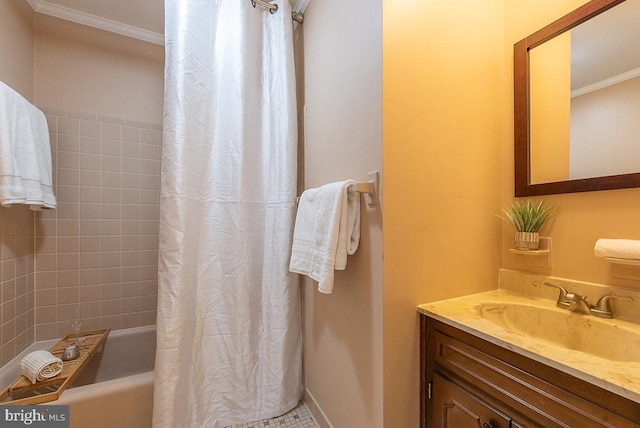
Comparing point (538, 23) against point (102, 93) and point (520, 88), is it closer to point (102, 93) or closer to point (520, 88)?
point (520, 88)

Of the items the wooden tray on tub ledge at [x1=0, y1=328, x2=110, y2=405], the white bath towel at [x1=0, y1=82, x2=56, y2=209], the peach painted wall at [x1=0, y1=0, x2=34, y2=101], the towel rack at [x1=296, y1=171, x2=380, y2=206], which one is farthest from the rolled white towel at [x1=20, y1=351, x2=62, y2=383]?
the towel rack at [x1=296, y1=171, x2=380, y2=206]

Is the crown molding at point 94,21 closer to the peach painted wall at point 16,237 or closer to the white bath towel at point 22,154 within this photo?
the peach painted wall at point 16,237

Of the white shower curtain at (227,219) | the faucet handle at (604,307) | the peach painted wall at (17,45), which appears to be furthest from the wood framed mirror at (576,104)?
the peach painted wall at (17,45)

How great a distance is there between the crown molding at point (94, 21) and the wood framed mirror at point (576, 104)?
235cm

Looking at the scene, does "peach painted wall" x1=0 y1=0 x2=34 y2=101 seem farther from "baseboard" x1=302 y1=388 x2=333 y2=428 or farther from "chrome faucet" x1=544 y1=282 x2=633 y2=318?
"chrome faucet" x1=544 y1=282 x2=633 y2=318

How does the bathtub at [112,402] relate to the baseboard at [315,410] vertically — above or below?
above

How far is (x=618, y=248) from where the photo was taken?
781 mm

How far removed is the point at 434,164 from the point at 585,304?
0.68m

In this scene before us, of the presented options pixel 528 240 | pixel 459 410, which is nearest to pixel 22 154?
pixel 459 410

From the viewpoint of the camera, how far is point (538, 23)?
106 centimetres

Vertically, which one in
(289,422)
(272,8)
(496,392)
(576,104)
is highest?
(272,8)

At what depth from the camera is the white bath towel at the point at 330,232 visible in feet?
3.17

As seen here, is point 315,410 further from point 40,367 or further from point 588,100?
point 588,100

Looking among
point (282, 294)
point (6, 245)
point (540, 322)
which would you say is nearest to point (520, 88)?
point (540, 322)
